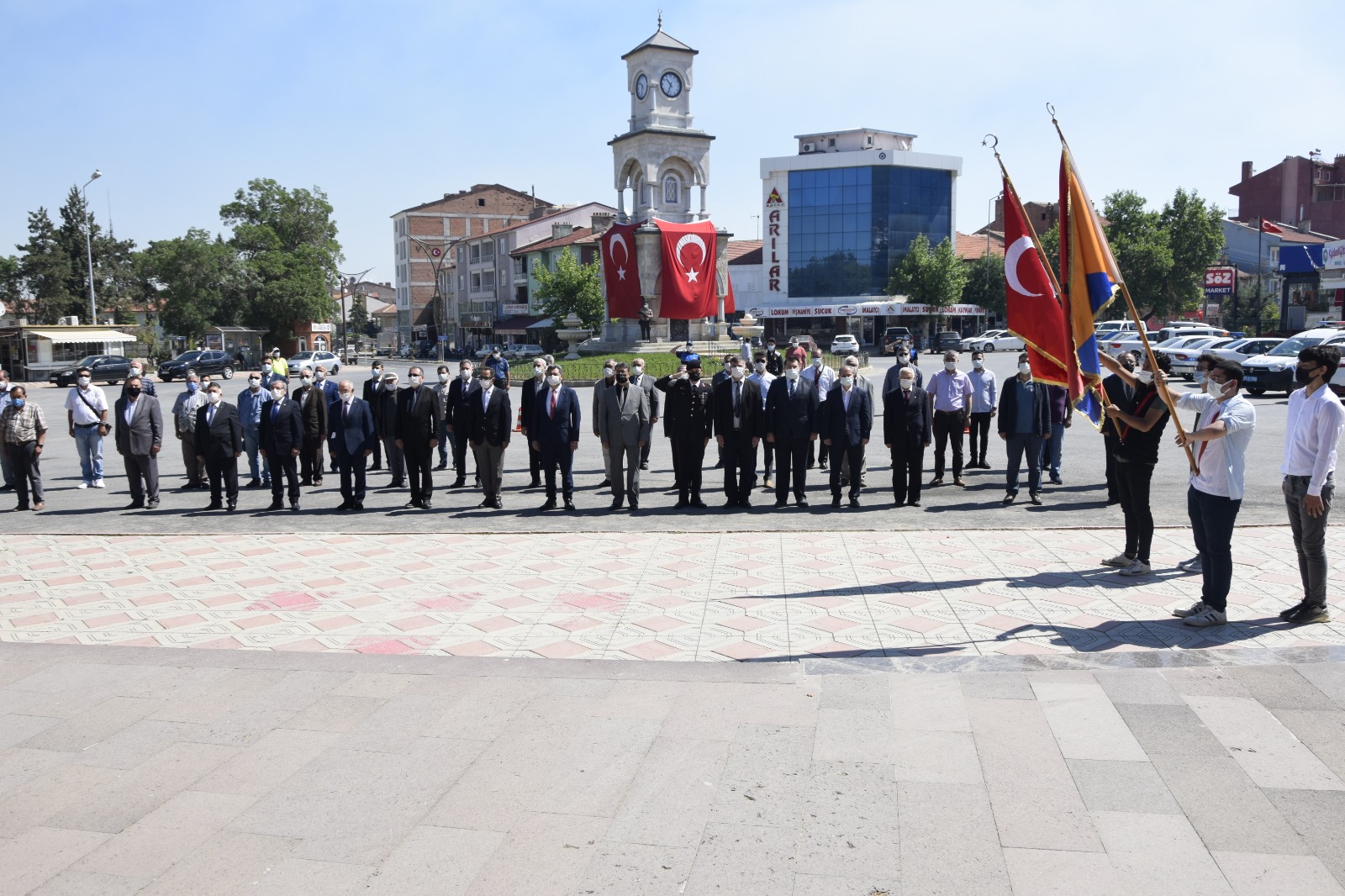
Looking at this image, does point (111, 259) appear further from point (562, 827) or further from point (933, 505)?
point (562, 827)

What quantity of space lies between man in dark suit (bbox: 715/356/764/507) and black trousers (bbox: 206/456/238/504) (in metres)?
6.16

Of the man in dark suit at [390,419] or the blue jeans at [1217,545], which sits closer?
the blue jeans at [1217,545]

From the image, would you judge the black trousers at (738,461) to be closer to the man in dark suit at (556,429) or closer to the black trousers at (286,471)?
the man in dark suit at (556,429)

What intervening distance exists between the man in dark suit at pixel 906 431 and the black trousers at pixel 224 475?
8.17m

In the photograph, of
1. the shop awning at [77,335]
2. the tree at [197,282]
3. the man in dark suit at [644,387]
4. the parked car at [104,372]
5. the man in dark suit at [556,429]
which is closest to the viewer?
the man in dark suit at [556,429]

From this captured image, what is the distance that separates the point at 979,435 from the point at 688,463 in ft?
16.9

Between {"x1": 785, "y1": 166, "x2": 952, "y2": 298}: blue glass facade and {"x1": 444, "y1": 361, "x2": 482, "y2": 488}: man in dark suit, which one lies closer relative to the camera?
{"x1": 444, "y1": 361, "x2": 482, "y2": 488}: man in dark suit

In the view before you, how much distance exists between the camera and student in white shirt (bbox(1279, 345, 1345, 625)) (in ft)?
21.7

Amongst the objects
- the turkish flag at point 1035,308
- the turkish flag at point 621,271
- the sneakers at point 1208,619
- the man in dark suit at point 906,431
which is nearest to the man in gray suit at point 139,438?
the man in dark suit at point 906,431

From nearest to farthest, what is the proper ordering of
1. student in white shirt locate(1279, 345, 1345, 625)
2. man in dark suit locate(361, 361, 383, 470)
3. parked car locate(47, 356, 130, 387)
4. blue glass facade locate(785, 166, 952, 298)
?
student in white shirt locate(1279, 345, 1345, 625), man in dark suit locate(361, 361, 383, 470), parked car locate(47, 356, 130, 387), blue glass facade locate(785, 166, 952, 298)

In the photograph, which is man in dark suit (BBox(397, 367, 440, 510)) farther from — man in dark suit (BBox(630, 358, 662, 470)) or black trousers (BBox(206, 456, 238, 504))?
man in dark suit (BBox(630, 358, 662, 470))

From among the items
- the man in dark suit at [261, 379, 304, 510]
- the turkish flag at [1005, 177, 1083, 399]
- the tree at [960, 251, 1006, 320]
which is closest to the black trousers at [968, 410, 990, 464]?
the turkish flag at [1005, 177, 1083, 399]

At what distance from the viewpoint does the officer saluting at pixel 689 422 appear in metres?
12.1

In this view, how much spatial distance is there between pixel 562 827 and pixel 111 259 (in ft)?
242
